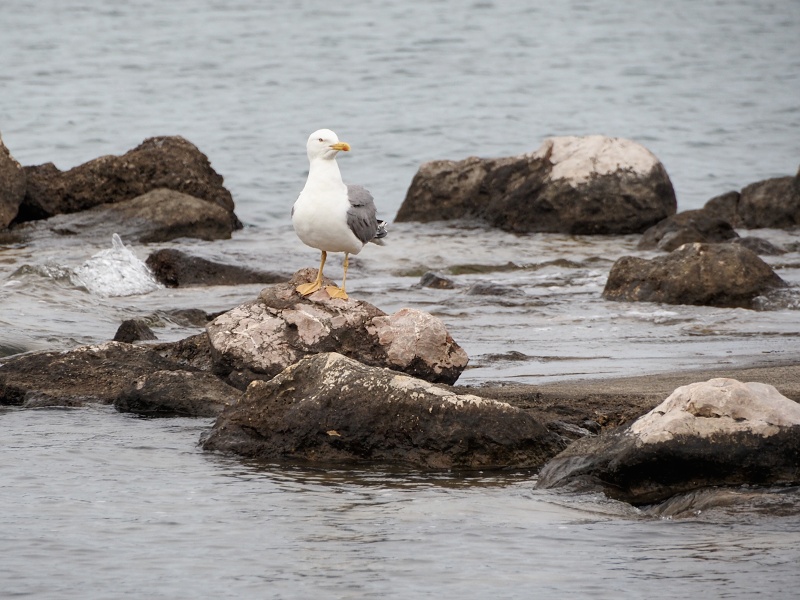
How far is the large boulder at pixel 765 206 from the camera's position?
66.6ft

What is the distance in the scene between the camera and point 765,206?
806 inches

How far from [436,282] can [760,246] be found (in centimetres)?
468

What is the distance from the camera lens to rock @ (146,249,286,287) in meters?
15.4

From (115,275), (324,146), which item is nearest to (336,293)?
(324,146)

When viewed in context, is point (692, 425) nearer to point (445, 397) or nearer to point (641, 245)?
point (445, 397)

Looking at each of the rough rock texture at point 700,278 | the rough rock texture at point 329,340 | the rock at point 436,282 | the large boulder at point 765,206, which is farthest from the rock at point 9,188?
the rough rock texture at point 329,340

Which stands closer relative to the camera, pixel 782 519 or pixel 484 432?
pixel 782 519

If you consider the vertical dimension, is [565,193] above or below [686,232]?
above

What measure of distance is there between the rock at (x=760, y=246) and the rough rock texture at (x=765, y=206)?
7.00ft

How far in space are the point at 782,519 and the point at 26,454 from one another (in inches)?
163

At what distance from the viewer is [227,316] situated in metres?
9.15

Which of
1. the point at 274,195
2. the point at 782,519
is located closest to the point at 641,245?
the point at 274,195

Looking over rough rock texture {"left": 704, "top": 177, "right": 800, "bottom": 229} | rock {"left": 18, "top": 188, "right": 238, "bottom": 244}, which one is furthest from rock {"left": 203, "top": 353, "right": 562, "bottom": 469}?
rough rock texture {"left": 704, "top": 177, "right": 800, "bottom": 229}

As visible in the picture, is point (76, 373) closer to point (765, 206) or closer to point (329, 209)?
point (329, 209)
